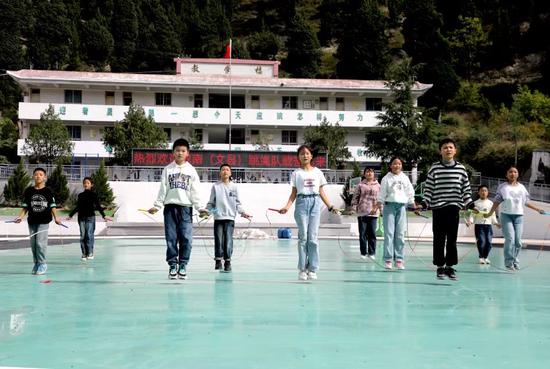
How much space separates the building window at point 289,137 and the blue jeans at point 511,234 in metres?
45.2

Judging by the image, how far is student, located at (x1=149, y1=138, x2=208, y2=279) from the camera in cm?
891

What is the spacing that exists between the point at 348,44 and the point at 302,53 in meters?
11.1

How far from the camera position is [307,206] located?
889 cm

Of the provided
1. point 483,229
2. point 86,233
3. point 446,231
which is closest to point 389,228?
point 446,231

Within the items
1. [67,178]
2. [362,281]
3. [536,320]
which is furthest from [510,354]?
[67,178]

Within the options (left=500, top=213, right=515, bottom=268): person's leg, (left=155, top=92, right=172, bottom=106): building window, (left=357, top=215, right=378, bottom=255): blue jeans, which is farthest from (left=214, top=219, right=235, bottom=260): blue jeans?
(left=155, top=92, right=172, bottom=106): building window

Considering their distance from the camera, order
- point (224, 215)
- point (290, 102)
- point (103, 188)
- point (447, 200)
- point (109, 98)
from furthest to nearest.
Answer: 1. point (290, 102)
2. point (109, 98)
3. point (103, 188)
4. point (224, 215)
5. point (447, 200)

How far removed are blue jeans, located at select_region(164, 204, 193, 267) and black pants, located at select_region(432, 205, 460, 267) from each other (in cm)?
334

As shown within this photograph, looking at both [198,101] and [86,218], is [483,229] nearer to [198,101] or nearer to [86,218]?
[86,218]

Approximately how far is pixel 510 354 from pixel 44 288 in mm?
5537

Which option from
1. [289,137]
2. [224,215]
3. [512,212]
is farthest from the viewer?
[289,137]

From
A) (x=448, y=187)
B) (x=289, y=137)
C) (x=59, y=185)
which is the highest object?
(x=289, y=137)

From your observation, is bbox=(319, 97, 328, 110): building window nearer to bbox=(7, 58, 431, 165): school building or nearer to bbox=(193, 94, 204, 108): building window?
bbox=(7, 58, 431, 165): school building

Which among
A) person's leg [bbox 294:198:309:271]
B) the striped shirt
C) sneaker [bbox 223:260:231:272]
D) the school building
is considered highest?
the school building
